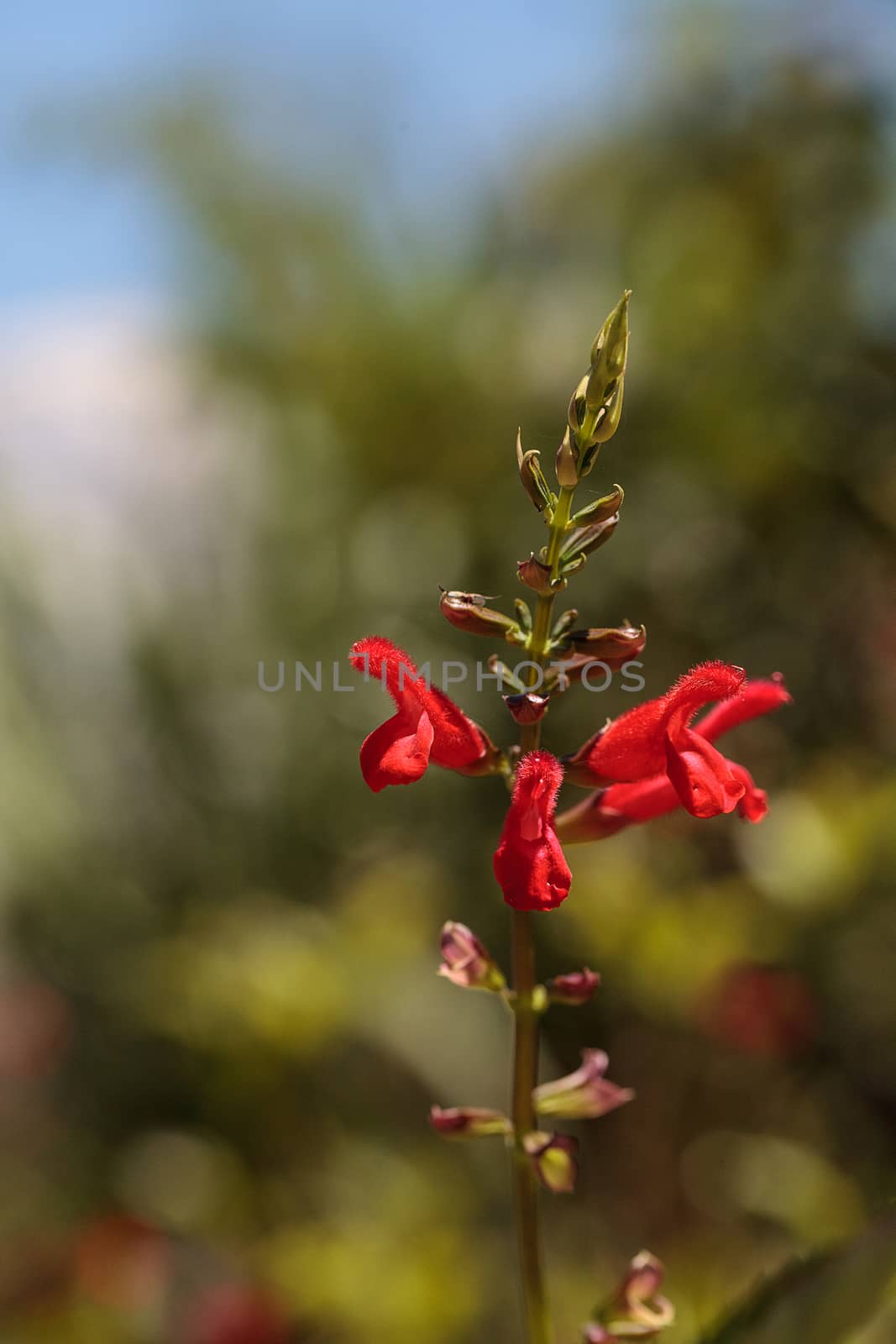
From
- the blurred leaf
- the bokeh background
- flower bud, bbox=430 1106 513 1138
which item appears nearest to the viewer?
the blurred leaf

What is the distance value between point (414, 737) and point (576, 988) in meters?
0.15

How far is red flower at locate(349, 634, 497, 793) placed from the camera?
495 mm

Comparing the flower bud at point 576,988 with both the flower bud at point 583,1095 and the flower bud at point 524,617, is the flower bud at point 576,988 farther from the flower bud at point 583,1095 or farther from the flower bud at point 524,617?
the flower bud at point 524,617

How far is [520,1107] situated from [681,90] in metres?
→ 2.22

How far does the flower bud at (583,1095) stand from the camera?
54 cm

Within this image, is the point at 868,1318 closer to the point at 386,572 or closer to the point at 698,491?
the point at 698,491

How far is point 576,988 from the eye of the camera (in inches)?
20.5

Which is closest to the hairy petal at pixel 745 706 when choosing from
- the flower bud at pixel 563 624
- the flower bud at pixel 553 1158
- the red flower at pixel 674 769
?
the red flower at pixel 674 769

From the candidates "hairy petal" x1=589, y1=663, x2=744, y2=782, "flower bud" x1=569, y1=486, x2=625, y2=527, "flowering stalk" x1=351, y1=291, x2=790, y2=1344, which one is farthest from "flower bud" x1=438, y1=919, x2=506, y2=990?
"flower bud" x1=569, y1=486, x2=625, y2=527

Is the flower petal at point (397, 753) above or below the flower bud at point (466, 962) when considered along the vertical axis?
above

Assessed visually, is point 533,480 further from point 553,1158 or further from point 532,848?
point 553,1158

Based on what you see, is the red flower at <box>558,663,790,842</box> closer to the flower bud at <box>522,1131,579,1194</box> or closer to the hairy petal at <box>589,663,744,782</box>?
the hairy petal at <box>589,663,744,782</box>

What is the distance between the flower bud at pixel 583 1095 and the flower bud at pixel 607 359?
328mm

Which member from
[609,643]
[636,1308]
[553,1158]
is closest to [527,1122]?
[553,1158]
